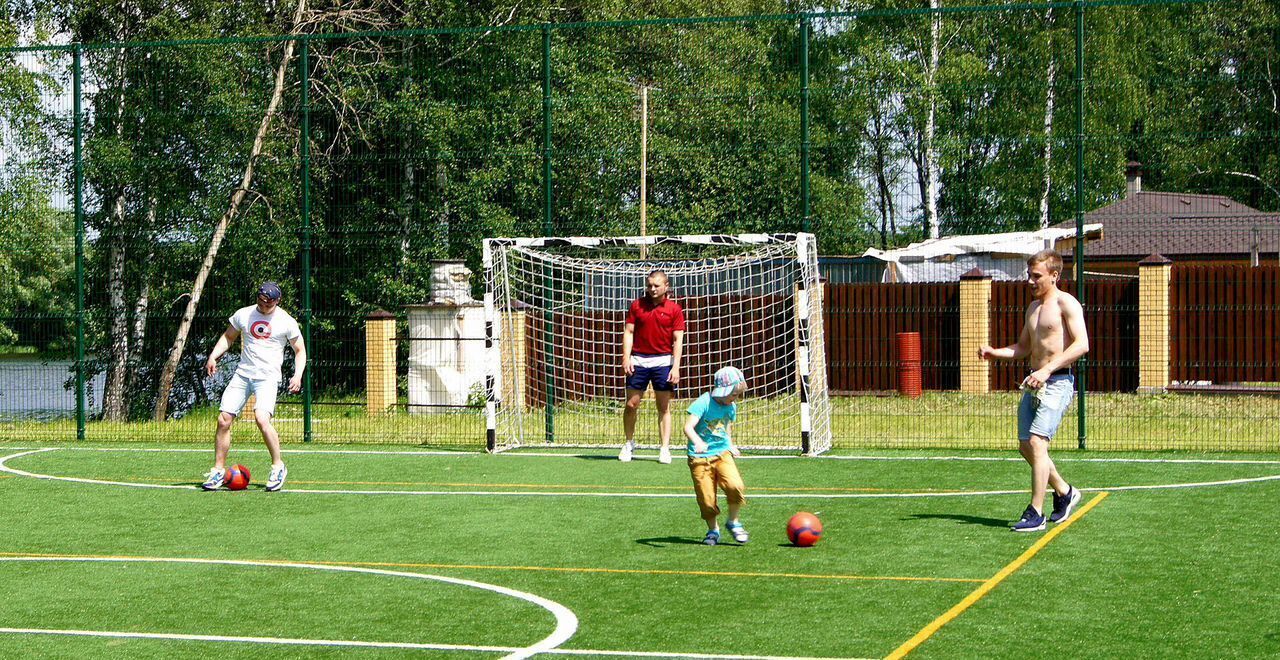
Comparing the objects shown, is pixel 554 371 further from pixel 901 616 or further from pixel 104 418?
pixel 901 616

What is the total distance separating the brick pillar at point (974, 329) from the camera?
19188 millimetres

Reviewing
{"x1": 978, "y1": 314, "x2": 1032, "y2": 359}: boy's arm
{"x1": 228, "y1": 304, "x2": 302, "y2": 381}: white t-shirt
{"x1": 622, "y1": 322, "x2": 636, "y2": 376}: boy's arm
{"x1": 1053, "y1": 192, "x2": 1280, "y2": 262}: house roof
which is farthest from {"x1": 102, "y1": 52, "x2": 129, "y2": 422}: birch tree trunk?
{"x1": 978, "y1": 314, "x2": 1032, "y2": 359}: boy's arm

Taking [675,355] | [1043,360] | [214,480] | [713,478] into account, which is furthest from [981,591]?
[214,480]

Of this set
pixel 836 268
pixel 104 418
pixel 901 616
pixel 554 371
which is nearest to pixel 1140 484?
pixel 901 616

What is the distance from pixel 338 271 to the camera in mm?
18922

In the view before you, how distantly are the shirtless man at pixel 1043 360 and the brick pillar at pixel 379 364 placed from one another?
387 inches

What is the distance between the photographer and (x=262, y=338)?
13.8 metres

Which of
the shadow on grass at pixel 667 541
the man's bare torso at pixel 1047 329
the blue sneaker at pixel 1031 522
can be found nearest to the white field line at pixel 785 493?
the blue sneaker at pixel 1031 522

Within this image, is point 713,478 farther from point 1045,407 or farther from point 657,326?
point 657,326

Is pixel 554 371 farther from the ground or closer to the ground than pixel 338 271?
closer to the ground

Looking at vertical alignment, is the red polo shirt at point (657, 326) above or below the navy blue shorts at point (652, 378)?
above

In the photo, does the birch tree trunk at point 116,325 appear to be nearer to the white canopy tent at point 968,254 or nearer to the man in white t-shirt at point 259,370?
the man in white t-shirt at point 259,370

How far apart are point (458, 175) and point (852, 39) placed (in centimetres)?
505

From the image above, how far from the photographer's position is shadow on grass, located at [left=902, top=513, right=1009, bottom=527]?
11.0 metres
